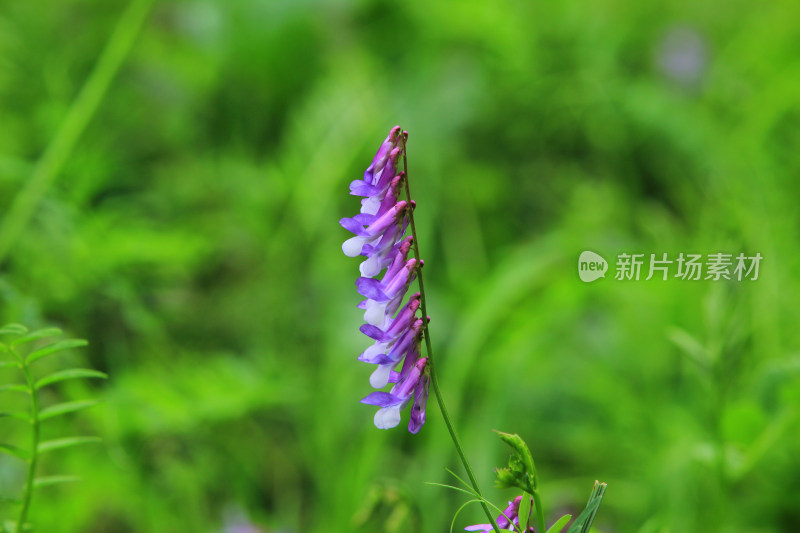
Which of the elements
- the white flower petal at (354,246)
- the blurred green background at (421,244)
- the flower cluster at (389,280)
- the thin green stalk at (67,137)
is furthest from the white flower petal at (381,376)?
the thin green stalk at (67,137)

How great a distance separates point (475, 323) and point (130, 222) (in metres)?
1.13

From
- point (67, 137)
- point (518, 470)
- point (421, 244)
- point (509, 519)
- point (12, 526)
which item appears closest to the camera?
point (518, 470)

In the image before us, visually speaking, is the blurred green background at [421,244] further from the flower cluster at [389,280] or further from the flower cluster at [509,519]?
the flower cluster at [389,280]

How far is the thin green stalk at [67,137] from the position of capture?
1814mm

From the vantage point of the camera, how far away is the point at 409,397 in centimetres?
81

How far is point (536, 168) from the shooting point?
10.4 ft

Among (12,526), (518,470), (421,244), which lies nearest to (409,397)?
(518,470)

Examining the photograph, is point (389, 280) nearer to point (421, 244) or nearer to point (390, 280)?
point (390, 280)

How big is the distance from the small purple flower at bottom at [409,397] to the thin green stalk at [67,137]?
135cm

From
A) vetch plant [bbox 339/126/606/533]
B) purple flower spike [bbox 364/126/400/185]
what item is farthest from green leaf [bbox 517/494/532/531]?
purple flower spike [bbox 364/126/400/185]

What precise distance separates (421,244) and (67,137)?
1.27m

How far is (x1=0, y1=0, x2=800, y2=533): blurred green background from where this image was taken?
1.94m

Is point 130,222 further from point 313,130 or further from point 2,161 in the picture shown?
point 313,130

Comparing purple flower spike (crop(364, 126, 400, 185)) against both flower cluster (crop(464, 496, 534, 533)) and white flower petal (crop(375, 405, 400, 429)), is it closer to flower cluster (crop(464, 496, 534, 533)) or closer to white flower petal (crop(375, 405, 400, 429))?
white flower petal (crop(375, 405, 400, 429))
